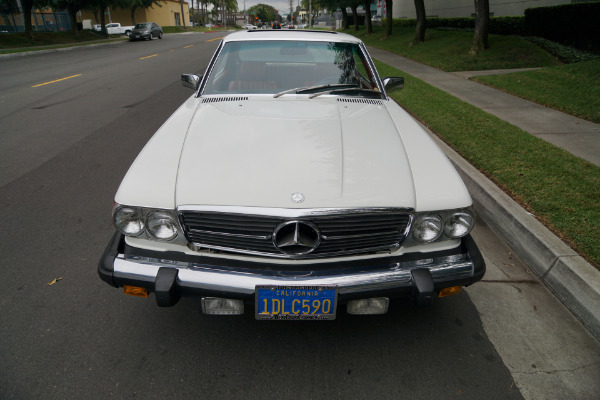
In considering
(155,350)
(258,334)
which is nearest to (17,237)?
(155,350)

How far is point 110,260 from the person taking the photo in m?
2.21

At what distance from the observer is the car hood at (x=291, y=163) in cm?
211

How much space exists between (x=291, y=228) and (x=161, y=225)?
0.67m

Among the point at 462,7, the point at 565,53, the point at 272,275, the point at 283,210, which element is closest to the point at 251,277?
the point at 272,275

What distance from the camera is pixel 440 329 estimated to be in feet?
8.43

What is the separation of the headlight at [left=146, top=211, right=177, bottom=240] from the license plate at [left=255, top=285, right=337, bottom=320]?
0.54m

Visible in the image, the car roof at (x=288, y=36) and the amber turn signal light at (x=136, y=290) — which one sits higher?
the car roof at (x=288, y=36)

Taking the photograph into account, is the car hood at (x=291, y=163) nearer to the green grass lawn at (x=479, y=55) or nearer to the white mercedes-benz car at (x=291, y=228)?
the white mercedes-benz car at (x=291, y=228)

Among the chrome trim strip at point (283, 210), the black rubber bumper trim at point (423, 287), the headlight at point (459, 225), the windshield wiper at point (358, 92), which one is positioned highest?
the windshield wiper at point (358, 92)

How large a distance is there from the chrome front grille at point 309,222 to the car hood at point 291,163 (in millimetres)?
50

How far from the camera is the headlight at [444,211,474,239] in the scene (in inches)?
88.0

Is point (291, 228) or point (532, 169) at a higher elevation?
point (291, 228)

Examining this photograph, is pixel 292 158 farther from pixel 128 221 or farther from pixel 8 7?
pixel 8 7

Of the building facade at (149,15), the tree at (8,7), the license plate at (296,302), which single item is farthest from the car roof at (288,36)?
the building facade at (149,15)
